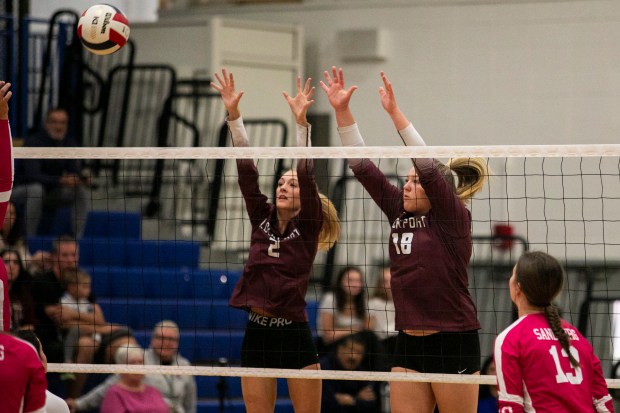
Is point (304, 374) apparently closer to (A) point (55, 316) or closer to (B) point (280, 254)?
(B) point (280, 254)

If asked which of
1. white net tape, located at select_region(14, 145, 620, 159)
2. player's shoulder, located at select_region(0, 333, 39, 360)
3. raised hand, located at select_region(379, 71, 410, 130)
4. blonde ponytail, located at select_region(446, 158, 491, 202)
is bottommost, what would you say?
player's shoulder, located at select_region(0, 333, 39, 360)

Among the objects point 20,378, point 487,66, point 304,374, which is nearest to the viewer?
point 20,378

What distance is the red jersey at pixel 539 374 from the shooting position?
4.58 m

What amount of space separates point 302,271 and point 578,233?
585 cm

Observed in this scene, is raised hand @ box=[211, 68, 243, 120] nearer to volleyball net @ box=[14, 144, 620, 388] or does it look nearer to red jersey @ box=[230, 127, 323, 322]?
red jersey @ box=[230, 127, 323, 322]

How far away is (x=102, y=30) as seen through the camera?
22.7 feet

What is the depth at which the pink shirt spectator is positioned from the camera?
829cm

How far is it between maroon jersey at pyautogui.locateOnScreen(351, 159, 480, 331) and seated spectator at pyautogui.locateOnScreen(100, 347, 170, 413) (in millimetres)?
2893

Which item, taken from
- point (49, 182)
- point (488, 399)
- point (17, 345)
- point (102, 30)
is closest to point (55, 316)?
point (49, 182)

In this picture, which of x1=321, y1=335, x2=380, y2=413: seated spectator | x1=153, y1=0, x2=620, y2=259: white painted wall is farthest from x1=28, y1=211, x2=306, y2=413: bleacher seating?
x1=153, y1=0, x2=620, y2=259: white painted wall

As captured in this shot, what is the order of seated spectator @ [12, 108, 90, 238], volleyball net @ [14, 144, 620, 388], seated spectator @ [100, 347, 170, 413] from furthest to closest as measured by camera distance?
seated spectator @ [12, 108, 90, 238], volleyball net @ [14, 144, 620, 388], seated spectator @ [100, 347, 170, 413]

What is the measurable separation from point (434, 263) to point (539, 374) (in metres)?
1.47

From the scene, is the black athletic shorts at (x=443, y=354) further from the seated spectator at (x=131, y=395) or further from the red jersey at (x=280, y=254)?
the seated spectator at (x=131, y=395)

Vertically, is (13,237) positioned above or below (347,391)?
above
